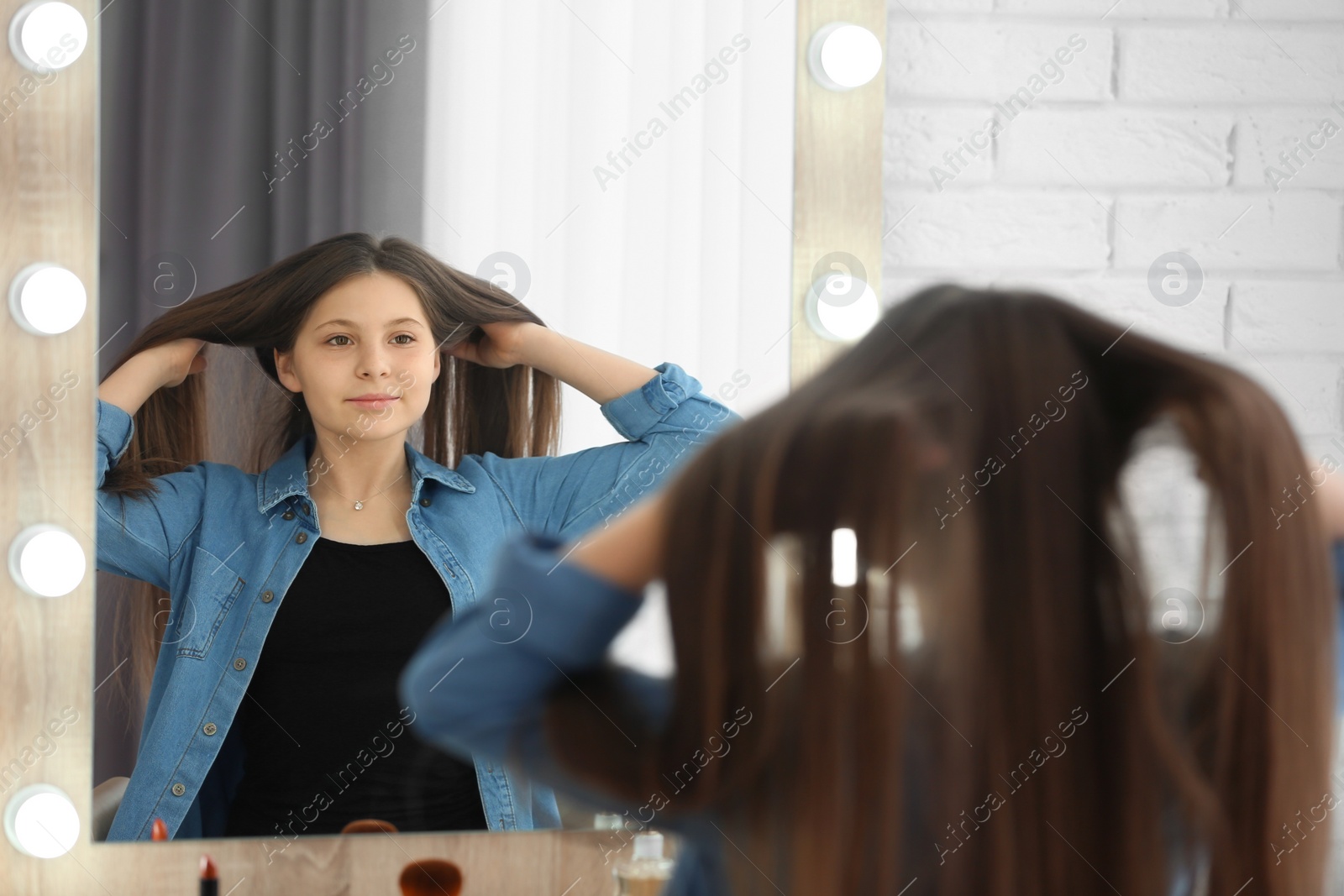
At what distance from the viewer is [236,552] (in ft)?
2.84

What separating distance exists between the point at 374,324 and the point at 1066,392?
58 centimetres

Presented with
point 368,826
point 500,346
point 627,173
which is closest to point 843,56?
point 627,173

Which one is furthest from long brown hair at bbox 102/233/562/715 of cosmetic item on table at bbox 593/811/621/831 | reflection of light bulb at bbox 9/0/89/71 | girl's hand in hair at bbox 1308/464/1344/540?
girl's hand in hair at bbox 1308/464/1344/540

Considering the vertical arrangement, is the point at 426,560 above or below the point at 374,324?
below

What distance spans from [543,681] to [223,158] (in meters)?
0.58

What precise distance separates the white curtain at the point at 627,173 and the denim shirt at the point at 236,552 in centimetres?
6

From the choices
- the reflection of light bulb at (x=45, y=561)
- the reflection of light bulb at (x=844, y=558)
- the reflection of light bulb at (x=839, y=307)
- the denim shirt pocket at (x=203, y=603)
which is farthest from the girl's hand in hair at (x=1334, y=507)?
the reflection of light bulb at (x=45, y=561)

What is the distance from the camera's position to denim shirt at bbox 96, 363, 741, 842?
2.81 ft

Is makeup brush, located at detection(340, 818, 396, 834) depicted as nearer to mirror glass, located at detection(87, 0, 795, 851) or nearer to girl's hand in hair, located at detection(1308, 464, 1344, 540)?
mirror glass, located at detection(87, 0, 795, 851)

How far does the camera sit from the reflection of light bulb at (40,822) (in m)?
0.85

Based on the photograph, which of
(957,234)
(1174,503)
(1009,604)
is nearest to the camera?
(1009,604)

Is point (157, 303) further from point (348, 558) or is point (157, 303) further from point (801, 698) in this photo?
point (801, 698)

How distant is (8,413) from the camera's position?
0.85 metres

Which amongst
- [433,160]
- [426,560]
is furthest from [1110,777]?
[433,160]
